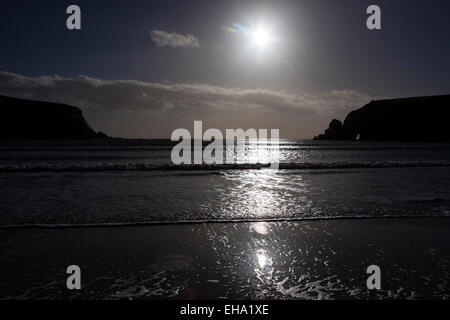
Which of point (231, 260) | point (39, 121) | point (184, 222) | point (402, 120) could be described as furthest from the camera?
point (39, 121)

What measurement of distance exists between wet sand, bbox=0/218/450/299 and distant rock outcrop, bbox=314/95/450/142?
121494 mm

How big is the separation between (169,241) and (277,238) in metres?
2.33

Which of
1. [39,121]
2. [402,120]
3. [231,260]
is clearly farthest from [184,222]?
[39,121]

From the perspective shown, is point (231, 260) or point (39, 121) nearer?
point (231, 260)

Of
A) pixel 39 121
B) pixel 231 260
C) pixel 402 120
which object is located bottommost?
pixel 231 260

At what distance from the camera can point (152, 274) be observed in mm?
3887

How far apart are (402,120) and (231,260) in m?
134

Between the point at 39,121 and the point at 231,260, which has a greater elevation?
the point at 39,121

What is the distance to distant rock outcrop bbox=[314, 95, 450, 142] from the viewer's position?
101 m

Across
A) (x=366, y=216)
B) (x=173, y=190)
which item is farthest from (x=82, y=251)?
(x=366, y=216)

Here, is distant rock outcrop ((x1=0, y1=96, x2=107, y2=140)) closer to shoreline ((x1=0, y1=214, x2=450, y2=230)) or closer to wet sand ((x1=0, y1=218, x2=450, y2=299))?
shoreline ((x1=0, y1=214, x2=450, y2=230))

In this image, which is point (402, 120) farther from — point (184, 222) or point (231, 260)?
point (231, 260)

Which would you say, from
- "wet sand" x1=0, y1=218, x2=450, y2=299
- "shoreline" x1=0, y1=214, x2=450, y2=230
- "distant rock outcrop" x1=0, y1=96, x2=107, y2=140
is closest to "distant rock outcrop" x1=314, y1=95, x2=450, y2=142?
"shoreline" x1=0, y1=214, x2=450, y2=230

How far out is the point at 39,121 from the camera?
12256 cm
